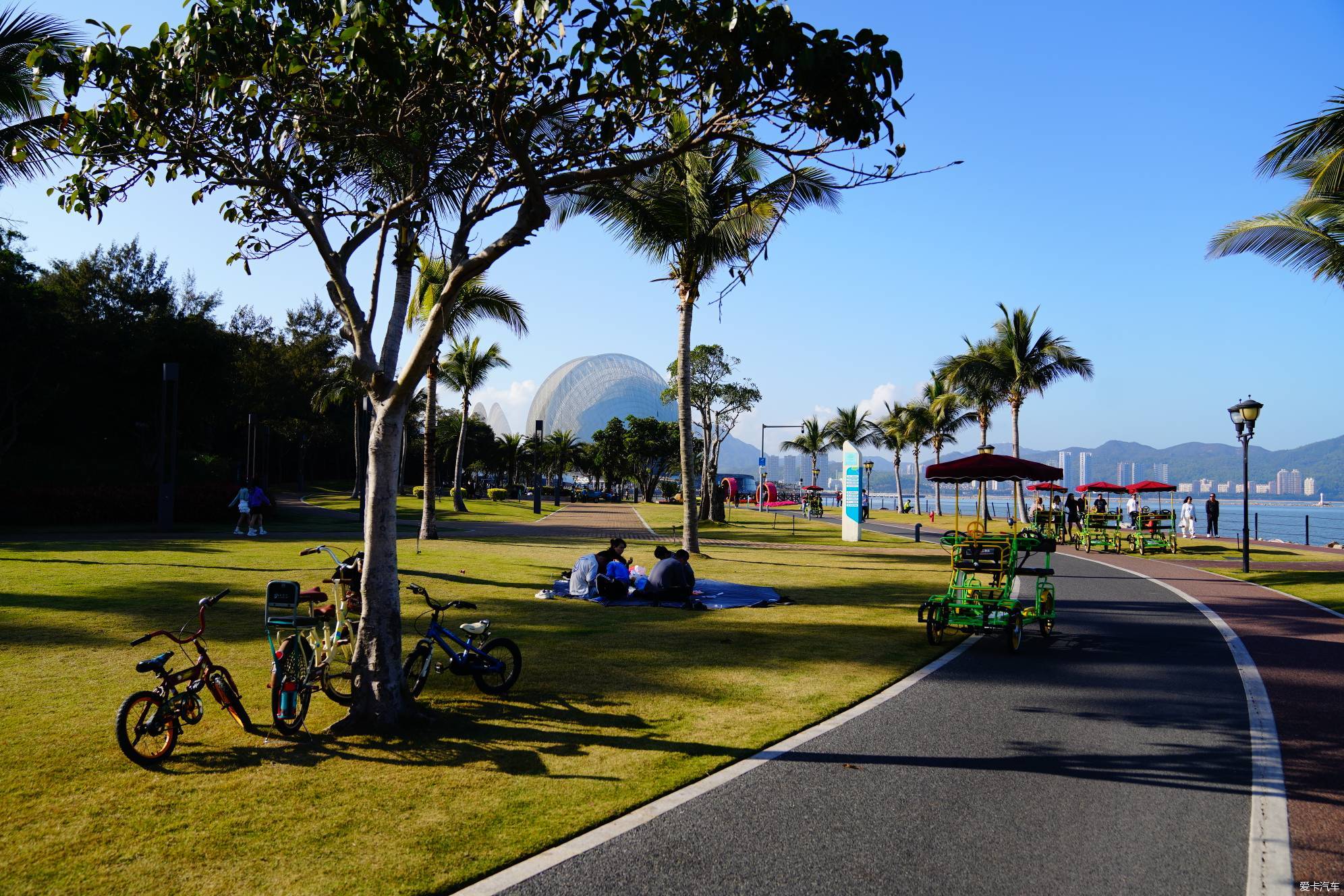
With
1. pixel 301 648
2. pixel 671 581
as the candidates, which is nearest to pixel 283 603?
pixel 301 648

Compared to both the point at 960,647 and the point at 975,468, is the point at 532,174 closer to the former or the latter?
the point at 960,647

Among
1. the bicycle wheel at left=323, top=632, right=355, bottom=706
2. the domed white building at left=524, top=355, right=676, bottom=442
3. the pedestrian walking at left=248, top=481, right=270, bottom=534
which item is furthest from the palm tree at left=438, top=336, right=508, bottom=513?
the domed white building at left=524, top=355, right=676, bottom=442

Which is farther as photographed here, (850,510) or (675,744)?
(850,510)

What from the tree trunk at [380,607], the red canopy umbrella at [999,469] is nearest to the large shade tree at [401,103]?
the tree trunk at [380,607]

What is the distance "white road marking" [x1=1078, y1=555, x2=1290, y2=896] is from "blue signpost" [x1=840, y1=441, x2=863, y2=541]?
2168 cm

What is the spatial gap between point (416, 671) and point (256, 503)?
62.0ft

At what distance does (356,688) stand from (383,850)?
7.45ft

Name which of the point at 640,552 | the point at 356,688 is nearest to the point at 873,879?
the point at 356,688

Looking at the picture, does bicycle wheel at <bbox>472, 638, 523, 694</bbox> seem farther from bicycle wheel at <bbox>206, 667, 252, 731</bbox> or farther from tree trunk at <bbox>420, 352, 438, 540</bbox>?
tree trunk at <bbox>420, 352, 438, 540</bbox>

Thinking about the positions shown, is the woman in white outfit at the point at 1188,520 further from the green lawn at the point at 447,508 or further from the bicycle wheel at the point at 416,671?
the bicycle wheel at the point at 416,671

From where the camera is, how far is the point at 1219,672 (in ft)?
29.6

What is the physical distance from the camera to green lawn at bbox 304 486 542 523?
123 ft

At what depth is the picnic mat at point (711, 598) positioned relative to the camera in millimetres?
13289

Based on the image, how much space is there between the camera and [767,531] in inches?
1415
